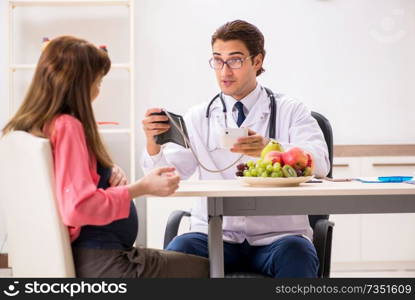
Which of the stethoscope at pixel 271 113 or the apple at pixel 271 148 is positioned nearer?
the apple at pixel 271 148

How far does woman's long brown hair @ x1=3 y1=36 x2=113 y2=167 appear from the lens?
1793 millimetres

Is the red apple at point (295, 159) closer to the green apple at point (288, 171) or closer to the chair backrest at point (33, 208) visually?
the green apple at point (288, 171)

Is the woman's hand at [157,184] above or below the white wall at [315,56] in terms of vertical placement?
below

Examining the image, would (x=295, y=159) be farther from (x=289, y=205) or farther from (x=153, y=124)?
(x=153, y=124)

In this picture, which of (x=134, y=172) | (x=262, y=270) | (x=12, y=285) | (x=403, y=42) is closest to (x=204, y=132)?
(x=262, y=270)

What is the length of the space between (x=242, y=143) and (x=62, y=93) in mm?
753

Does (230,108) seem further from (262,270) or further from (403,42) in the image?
(403,42)

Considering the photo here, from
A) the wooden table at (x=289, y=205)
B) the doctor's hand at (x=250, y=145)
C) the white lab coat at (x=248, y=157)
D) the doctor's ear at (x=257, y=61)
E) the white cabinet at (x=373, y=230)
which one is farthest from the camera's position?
the white cabinet at (x=373, y=230)

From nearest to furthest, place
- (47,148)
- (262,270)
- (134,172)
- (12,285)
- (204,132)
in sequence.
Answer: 1. (47,148)
2. (12,285)
3. (262,270)
4. (204,132)
5. (134,172)

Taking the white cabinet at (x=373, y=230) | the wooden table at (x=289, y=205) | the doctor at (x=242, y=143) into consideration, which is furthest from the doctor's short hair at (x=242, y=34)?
the white cabinet at (x=373, y=230)

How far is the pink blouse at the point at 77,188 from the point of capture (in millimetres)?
1677

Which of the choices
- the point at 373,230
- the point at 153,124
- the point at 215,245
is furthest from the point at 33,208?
the point at 373,230

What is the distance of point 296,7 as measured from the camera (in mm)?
5172

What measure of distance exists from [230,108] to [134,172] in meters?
2.23
